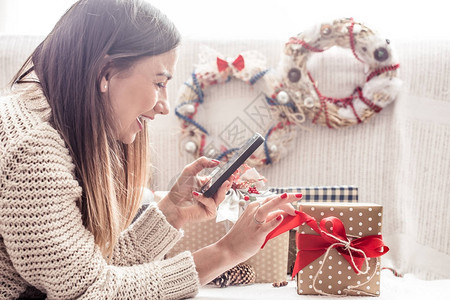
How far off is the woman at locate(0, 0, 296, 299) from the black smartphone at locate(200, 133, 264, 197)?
9 centimetres

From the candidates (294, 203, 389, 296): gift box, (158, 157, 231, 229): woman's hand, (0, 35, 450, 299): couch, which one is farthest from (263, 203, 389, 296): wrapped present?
(0, 35, 450, 299): couch

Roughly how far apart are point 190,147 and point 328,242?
2.19 feet

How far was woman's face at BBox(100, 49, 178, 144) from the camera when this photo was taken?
95cm

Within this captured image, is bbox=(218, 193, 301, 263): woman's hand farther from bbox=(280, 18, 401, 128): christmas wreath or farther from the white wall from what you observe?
the white wall

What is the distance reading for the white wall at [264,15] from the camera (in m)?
1.77

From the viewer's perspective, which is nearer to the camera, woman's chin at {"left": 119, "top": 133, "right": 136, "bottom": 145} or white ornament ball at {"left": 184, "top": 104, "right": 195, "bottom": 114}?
woman's chin at {"left": 119, "top": 133, "right": 136, "bottom": 145}

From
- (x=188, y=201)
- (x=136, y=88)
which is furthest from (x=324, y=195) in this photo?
(x=136, y=88)

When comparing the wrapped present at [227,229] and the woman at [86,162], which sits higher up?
the woman at [86,162]

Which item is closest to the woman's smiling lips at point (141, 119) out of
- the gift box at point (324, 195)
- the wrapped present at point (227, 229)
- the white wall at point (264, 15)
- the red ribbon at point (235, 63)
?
the wrapped present at point (227, 229)

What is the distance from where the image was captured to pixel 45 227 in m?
0.83

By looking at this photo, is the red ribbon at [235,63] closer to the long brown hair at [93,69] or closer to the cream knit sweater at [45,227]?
the long brown hair at [93,69]

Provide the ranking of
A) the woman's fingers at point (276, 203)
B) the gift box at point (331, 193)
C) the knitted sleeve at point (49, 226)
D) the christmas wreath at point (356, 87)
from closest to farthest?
the knitted sleeve at point (49, 226), the woman's fingers at point (276, 203), the gift box at point (331, 193), the christmas wreath at point (356, 87)

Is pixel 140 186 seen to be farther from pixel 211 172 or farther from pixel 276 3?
pixel 276 3

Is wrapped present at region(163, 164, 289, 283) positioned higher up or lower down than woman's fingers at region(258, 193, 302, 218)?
lower down
